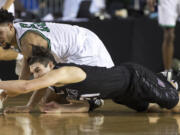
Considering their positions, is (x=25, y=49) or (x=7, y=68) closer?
(x=25, y=49)

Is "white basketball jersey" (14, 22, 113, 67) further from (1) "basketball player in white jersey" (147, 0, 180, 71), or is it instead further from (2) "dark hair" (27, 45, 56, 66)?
(1) "basketball player in white jersey" (147, 0, 180, 71)

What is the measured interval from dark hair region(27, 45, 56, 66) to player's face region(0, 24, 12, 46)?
0.31 meters

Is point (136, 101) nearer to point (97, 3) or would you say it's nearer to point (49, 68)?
point (49, 68)

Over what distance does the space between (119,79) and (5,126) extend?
3.29 ft

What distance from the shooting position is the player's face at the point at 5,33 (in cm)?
443

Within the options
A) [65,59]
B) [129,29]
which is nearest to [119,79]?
[65,59]

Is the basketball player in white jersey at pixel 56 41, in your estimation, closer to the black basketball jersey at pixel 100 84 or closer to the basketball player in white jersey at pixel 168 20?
the black basketball jersey at pixel 100 84

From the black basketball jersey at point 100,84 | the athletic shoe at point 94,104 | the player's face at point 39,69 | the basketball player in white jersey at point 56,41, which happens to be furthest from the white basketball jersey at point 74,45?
the player's face at point 39,69

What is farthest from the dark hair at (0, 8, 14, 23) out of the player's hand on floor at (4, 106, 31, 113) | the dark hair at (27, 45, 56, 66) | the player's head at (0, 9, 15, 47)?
the player's hand on floor at (4, 106, 31, 113)

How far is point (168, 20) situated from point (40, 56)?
4093mm

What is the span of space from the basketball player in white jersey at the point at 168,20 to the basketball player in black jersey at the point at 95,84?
3.18 metres

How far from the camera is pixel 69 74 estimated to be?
4027 mm

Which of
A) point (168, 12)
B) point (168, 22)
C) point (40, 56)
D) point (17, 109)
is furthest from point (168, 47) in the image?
point (40, 56)

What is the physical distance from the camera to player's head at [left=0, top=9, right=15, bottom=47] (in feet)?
14.6
